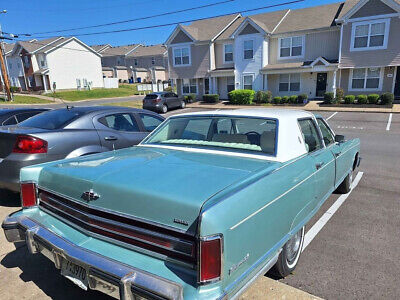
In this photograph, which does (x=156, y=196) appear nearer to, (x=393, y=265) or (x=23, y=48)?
(x=393, y=265)

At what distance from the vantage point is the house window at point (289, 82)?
24128 millimetres

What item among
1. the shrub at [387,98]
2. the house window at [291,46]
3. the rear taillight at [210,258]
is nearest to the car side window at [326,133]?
the rear taillight at [210,258]

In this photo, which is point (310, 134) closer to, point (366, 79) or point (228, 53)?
point (366, 79)

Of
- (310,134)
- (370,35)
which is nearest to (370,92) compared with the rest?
(370,35)

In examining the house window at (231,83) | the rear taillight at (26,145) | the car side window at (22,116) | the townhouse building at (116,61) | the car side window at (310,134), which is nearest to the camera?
the car side window at (310,134)

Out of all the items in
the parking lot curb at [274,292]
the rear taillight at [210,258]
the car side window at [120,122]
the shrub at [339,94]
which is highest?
the car side window at [120,122]

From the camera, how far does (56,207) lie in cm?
279

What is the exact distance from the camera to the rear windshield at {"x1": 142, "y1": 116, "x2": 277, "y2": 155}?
328 cm

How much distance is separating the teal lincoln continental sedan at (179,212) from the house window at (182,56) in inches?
1046

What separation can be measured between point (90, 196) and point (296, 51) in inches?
973

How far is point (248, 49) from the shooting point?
25125mm

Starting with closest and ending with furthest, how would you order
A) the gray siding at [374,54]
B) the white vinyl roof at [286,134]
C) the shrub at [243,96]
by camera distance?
1. the white vinyl roof at [286,134]
2. the gray siding at [374,54]
3. the shrub at [243,96]

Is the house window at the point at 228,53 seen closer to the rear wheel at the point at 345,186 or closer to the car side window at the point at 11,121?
the car side window at the point at 11,121

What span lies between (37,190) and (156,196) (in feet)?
5.16
